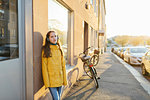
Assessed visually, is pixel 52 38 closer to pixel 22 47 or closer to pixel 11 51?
pixel 22 47

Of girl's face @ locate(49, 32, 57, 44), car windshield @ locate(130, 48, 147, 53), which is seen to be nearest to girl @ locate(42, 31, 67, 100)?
girl's face @ locate(49, 32, 57, 44)

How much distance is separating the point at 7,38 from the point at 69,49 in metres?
2.97

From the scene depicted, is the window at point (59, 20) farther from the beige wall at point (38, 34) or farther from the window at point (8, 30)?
the window at point (8, 30)

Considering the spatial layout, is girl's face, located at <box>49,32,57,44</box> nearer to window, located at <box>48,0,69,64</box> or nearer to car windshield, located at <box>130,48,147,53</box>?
window, located at <box>48,0,69,64</box>

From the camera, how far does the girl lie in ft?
8.00

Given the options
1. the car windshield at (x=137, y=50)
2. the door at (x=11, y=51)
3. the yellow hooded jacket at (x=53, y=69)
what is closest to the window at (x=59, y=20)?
the yellow hooded jacket at (x=53, y=69)

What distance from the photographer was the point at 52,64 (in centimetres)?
246

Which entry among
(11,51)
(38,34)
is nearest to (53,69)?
(38,34)

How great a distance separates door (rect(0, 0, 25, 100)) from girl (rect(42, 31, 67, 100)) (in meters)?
0.41

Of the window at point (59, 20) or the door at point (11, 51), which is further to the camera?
the window at point (59, 20)

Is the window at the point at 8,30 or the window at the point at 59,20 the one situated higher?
A: the window at the point at 59,20

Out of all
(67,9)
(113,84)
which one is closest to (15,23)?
(67,9)

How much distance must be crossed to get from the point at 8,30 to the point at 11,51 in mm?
308

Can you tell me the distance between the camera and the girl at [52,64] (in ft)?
8.00
